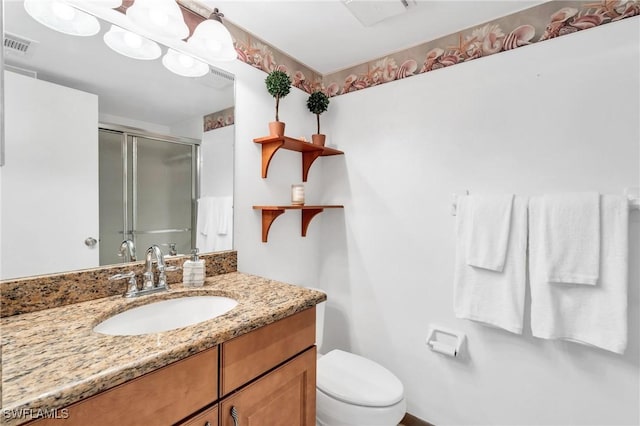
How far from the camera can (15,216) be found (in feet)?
2.99

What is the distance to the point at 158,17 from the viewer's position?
3.61 feet

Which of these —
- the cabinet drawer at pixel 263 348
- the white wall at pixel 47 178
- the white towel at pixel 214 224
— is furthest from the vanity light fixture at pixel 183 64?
the cabinet drawer at pixel 263 348

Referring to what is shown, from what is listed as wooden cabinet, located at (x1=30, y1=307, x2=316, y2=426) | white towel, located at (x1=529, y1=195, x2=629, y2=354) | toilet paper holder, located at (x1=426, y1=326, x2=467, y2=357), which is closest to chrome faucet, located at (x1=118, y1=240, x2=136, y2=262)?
wooden cabinet, located at (x1=30, y1=307, x2=316, y2=426)

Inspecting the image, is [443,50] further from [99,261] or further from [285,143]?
[99,261]

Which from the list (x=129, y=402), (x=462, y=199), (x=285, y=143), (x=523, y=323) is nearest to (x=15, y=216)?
(x=129, y=402)

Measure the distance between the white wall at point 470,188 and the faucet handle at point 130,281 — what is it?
55 cm

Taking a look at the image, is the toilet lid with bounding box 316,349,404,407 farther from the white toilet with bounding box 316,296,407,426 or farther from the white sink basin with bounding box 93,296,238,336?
the white sink basin with bounding box 93,296,238,336

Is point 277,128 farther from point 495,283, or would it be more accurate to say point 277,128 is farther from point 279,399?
point 495,283

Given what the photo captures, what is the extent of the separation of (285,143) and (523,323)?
149 cm

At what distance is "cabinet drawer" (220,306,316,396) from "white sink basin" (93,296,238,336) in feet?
0.83

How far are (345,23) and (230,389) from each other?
167 centimetres

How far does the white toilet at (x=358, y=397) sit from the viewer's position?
4.09 feet

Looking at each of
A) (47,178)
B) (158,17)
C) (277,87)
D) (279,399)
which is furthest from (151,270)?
(277,87)

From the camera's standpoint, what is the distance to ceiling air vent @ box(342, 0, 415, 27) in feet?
4.33
